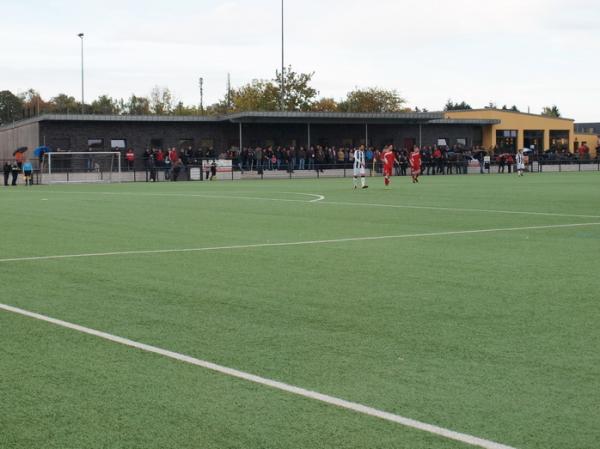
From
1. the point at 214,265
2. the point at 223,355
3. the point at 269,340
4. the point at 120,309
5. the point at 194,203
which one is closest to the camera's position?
the point at 223,355

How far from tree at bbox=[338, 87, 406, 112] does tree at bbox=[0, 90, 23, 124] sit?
62795 millimetres

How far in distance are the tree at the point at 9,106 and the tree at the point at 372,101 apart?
6279 cm

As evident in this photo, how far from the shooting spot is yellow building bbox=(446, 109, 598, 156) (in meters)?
80.8

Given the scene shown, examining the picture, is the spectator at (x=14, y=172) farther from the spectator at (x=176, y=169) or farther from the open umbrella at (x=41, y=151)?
the spectator at (x=176, y=169)

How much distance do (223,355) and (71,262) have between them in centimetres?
602

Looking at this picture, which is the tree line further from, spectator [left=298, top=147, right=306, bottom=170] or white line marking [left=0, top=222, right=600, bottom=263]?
white line marking [left=0, top=222, right=600, bottom=263]

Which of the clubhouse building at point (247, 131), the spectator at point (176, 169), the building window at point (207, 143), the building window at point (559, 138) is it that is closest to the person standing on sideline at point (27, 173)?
the spectator at point (176, 169)

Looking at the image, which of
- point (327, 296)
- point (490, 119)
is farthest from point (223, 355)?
point (490, 119)

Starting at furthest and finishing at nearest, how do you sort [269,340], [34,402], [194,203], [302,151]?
[302,151]
[194,203]
[269,340]
[34,402]

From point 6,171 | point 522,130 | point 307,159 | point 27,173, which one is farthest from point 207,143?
point 522,130

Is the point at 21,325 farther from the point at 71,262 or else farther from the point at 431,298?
the point at 71,262

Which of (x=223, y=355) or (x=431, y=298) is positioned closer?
(x=223, y=355)

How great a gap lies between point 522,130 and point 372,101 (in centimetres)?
3539

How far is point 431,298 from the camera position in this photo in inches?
354
